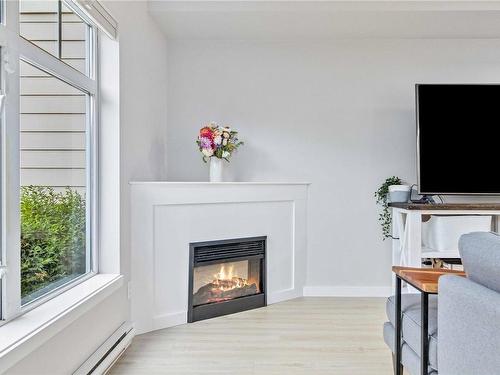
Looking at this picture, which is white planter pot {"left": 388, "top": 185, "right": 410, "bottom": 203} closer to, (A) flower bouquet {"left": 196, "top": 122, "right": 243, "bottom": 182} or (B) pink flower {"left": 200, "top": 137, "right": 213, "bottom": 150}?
(A) flower bouquet {"left": 196, "top": 122, "right": 243, "bottom": 182}

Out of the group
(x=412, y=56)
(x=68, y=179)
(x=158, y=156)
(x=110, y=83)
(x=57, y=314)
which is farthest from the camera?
(x=412, y=56)

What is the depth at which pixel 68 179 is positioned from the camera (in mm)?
2277

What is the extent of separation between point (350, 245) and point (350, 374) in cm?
181

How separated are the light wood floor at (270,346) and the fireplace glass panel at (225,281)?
180mm

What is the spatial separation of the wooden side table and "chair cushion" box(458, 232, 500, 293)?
219 mm

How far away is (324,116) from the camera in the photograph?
157 inches

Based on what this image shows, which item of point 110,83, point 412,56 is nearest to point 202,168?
point 110,83

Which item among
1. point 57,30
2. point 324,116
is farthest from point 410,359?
point 324,116

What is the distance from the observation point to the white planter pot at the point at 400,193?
11.9 ft

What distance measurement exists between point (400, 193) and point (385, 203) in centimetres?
31

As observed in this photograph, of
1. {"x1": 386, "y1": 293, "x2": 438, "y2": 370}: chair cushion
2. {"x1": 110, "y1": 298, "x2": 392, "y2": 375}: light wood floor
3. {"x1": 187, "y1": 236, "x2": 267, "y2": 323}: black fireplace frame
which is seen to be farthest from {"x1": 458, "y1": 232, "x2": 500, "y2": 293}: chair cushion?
{"x1": 187, "y1": 236, "x2": 267, "y2": 323}: black fireplace frame

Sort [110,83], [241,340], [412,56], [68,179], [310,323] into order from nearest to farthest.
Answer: [68,179] → [110,83] → [241,340] → [310,323] → [412,56]

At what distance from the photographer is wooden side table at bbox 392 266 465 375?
169 cm

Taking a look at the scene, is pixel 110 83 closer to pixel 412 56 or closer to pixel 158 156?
pixel 158 156
